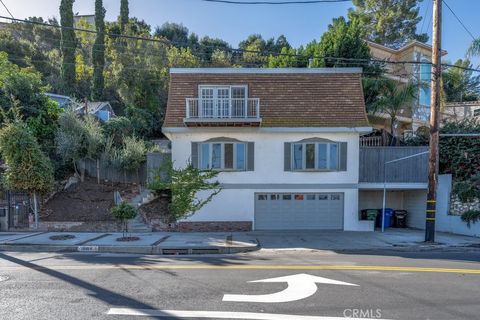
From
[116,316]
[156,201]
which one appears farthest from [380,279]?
[156,201]

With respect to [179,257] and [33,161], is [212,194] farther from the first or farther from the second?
[33,161]

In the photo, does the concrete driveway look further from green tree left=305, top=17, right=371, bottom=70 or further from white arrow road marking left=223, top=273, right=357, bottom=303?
green tree left=305, top=17, right=371, bottom=70

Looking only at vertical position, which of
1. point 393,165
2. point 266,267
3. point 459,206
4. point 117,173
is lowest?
point 266,267

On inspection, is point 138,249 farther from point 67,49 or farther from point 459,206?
point 67,49

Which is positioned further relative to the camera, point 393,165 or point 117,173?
point 117,173

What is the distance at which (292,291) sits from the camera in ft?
20.2

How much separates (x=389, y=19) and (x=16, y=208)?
38849mm

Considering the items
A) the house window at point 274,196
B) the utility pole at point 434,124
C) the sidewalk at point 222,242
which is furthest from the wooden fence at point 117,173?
the utility pole at point 434,124

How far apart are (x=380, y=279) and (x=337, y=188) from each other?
8.69m

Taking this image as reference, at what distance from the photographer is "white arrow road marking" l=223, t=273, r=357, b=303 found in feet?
18.8

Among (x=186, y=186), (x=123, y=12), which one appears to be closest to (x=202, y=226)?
(x=186, y=186)

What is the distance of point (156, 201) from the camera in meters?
16.9

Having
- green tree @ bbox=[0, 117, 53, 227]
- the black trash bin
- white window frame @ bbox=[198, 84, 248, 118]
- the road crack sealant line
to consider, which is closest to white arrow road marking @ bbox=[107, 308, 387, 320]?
the road crack sealant line

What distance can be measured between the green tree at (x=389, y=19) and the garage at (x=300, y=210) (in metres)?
28.6
